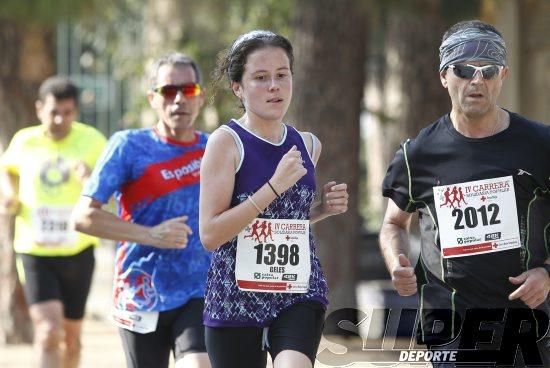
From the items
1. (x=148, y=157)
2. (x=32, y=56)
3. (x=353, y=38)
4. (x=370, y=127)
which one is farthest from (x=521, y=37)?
(x=370, y=127)

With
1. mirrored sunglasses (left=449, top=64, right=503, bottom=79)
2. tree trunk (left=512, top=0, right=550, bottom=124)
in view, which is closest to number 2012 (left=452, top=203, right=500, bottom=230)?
mirrored sunglasses (left=449, top=64, right=503, bottom=79)

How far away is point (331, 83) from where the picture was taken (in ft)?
43.2

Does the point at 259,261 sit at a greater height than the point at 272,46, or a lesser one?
lesser

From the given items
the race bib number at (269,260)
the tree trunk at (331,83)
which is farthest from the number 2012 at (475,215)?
the tree trunk at (331,83)

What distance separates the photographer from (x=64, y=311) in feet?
30.3

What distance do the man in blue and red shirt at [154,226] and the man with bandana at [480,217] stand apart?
1438 mm

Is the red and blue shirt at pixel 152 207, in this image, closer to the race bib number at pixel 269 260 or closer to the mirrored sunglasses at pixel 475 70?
the race bib number at pixel 269 260

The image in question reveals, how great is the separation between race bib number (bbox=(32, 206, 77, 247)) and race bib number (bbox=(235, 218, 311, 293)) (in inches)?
168

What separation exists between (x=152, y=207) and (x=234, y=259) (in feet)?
4.61

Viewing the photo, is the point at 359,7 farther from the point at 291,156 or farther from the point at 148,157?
the point at 291,156

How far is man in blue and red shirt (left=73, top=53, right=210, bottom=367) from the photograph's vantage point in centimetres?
638

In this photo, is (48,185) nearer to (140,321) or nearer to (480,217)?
(140,321)

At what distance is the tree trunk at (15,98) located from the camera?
44.9 ft

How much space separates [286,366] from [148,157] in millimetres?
1914
